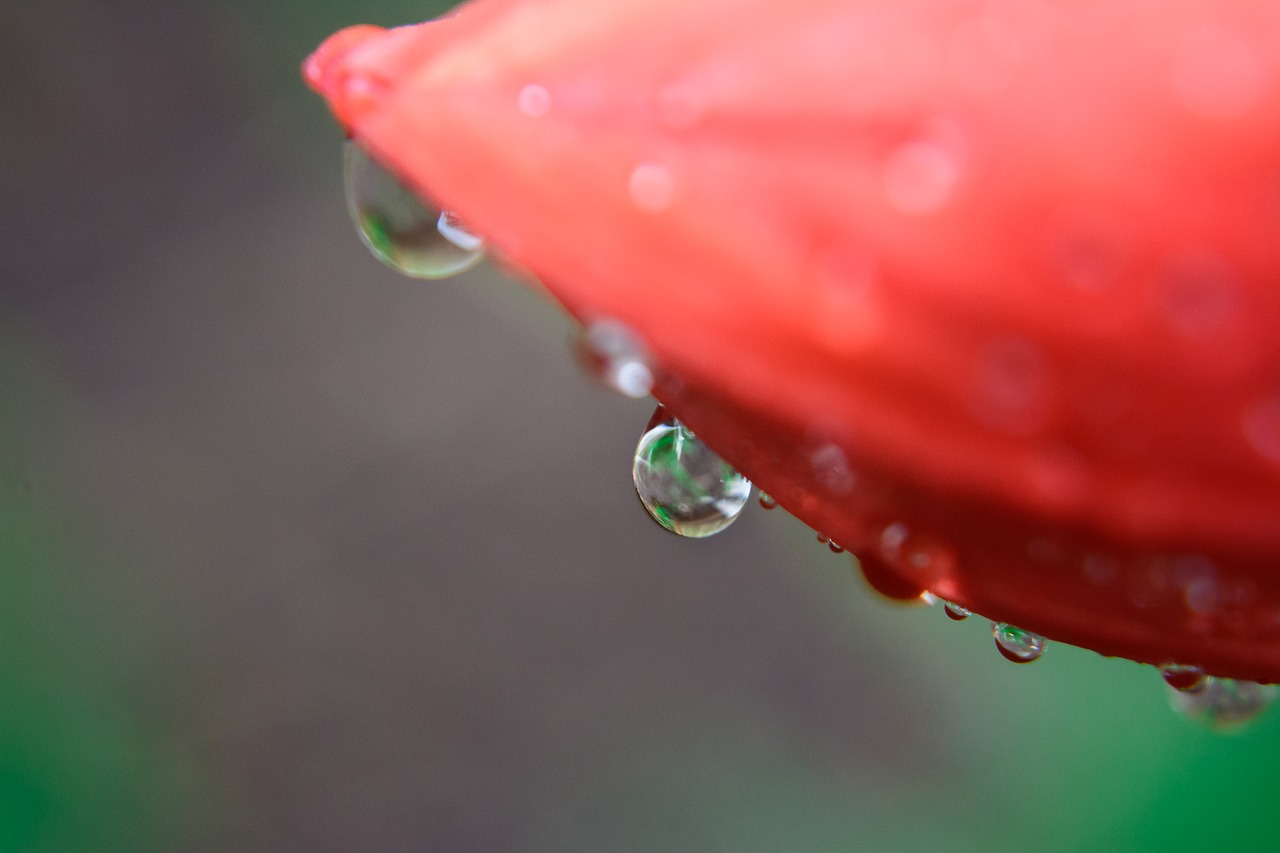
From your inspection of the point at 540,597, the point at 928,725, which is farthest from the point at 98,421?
the point at 928,725

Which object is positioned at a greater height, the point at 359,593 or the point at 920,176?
the point at 920,176

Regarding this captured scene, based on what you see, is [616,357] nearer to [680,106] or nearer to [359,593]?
[680,106]

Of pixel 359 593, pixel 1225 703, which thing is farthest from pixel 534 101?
pixel 359 593

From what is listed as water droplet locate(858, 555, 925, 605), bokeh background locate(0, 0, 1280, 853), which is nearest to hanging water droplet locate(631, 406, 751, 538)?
water droplet locate(858, 555, 925, 605)

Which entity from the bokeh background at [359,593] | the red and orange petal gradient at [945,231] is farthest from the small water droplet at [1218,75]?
the bokeh background at [359,593]

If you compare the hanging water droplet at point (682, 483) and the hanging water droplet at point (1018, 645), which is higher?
the hanging water droplet at point (682, 483)

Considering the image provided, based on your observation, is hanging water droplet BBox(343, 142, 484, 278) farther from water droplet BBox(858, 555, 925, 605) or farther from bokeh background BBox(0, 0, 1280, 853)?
bokeh background BBox(0, 0, 1280, 853)

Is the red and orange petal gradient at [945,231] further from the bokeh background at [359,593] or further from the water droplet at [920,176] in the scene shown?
the bokeh background at [359,593]
